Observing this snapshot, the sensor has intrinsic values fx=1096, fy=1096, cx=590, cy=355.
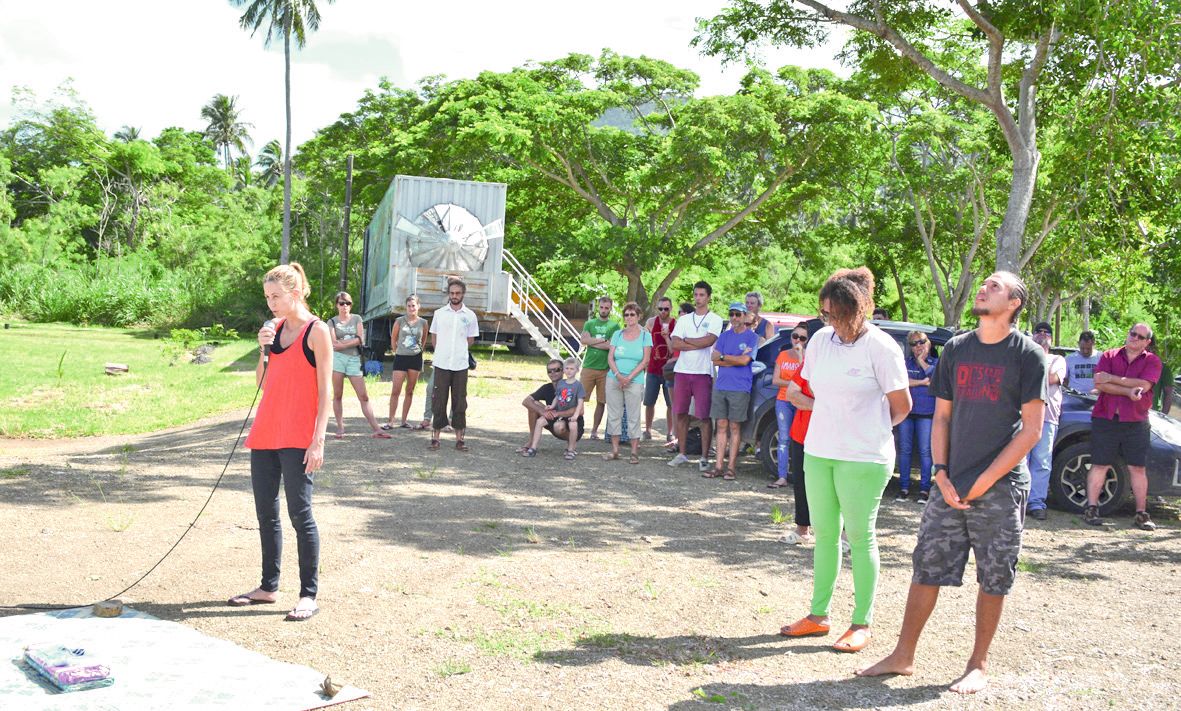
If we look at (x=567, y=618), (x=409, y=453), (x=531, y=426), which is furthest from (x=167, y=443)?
(x=567, y=618)

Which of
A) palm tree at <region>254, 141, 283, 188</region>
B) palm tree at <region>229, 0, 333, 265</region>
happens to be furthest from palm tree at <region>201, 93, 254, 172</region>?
palm tree at <region>229, 0, 333, 265</region>

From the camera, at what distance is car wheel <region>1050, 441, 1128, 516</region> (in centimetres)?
920

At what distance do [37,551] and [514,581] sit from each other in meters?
2.79

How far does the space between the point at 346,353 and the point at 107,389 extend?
25.6 ft

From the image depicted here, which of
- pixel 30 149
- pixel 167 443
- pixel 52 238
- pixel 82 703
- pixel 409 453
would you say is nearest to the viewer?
pixel 82 703

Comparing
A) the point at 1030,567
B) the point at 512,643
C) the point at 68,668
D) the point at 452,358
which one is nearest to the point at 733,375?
the point at 452,358

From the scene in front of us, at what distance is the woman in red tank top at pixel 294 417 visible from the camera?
206 inches

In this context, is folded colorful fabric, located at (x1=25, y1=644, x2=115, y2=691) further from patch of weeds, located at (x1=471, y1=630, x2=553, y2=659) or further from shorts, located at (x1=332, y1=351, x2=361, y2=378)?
shorts, located at (x1=332, y1=351, x2=361, y2=378)

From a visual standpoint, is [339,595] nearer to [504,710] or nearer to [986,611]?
Result: [504,710]

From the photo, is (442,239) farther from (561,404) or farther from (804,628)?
(804,628)

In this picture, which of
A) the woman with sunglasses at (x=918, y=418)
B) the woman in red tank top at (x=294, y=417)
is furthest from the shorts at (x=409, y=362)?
the woman in red tank top at (x=294, y=417)

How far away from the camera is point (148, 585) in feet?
18.6

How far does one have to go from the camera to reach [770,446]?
1029 cm

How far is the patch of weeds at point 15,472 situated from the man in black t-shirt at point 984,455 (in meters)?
7.38
